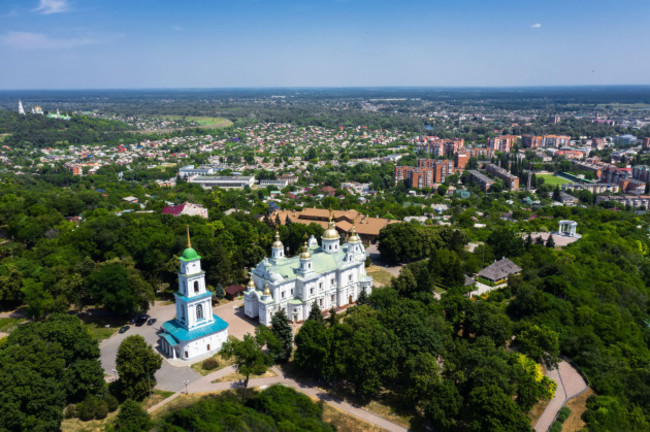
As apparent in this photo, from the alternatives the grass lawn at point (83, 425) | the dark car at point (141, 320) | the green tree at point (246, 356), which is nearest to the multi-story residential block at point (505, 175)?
the dark car at point (141, 320)

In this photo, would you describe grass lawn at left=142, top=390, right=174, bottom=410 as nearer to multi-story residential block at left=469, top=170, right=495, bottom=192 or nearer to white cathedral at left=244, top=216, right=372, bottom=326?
white cathedral at left=244, top=216, right=372, bottom=326

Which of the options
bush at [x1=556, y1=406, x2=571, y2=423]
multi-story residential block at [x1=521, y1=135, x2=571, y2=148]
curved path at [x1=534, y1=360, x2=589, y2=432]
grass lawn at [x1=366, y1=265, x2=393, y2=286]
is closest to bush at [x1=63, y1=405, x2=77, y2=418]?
curved path at [x1=534, y1=360, x2=589, y2=432]

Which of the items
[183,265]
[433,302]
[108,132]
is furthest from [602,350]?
[108,132]

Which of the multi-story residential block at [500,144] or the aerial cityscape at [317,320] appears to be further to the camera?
the multi-story residential block at [500,144]

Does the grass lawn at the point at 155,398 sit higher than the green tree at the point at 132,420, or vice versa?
the green tree at the point at 132,420

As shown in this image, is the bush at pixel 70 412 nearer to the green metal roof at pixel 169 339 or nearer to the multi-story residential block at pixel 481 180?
the green metal roof at pixel 169 339

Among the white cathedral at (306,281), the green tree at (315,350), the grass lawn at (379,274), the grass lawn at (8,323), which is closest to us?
the green tree at (315,350)

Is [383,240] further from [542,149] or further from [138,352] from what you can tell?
[542,149]
